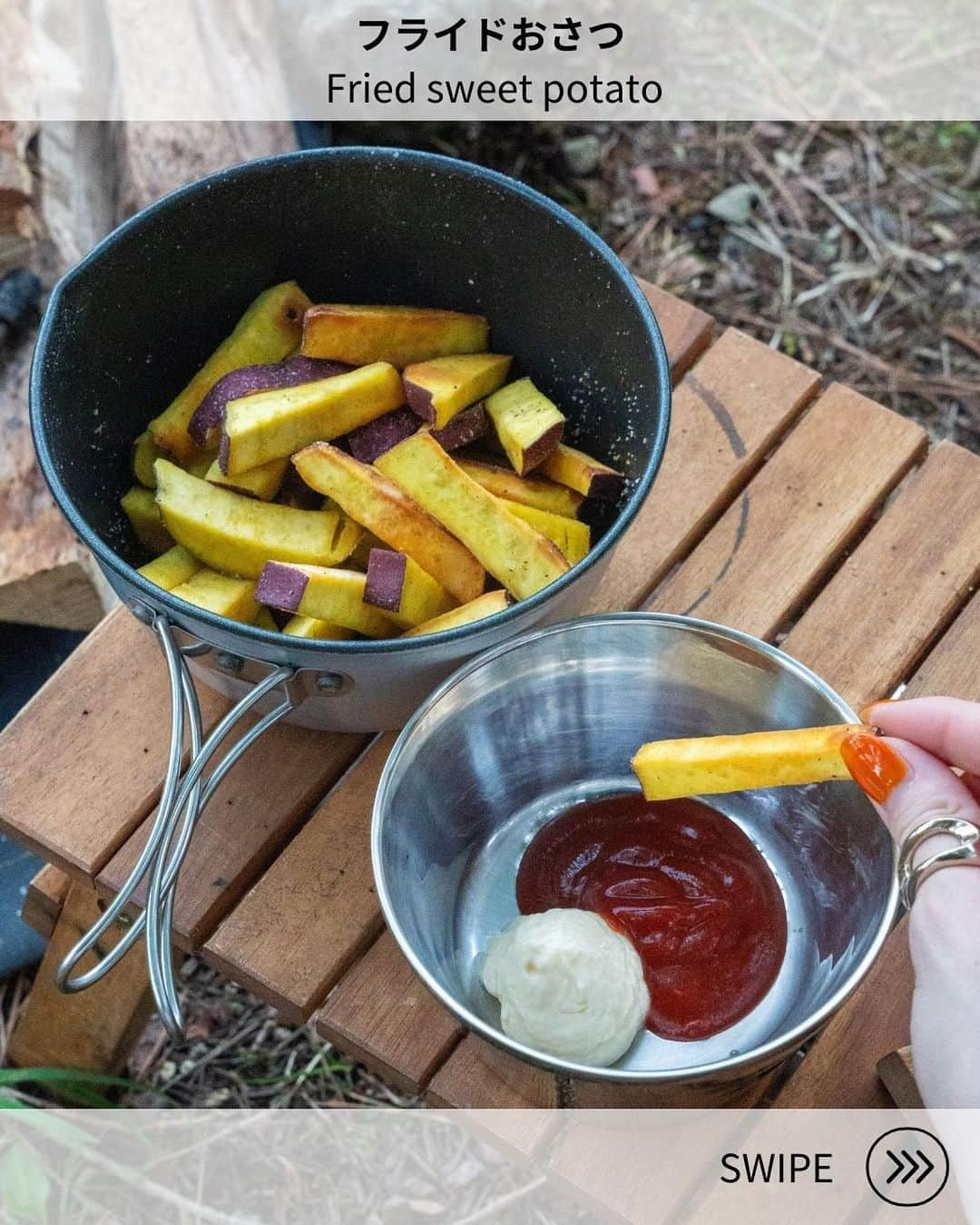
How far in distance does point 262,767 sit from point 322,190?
2.40 ft

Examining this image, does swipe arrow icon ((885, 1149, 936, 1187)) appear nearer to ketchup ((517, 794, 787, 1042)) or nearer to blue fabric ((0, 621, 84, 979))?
ketchup ((517, 794, 787, 1042))

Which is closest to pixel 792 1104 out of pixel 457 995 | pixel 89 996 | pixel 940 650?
pixel 457 995

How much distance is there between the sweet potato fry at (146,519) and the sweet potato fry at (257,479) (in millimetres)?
97

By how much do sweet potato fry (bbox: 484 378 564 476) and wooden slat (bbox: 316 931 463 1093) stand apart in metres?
0.59

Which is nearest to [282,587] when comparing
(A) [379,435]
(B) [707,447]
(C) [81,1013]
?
(A) [379,435]

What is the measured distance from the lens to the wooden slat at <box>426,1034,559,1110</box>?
1.50 metres

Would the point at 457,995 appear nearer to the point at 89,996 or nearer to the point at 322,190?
the point at 89,996

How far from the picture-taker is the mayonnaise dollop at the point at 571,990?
4.50 feet

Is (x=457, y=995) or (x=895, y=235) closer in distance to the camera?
(x=457, y=995)

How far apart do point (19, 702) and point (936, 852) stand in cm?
154

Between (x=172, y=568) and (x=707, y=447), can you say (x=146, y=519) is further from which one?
(x=707, y=447)

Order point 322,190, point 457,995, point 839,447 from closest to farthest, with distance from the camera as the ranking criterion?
point 457,995 < point 322,190 < point 839,447

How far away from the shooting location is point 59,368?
1550mm

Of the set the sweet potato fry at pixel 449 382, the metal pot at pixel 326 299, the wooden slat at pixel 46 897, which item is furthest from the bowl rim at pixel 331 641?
the wooden slat at pixel 46 897
